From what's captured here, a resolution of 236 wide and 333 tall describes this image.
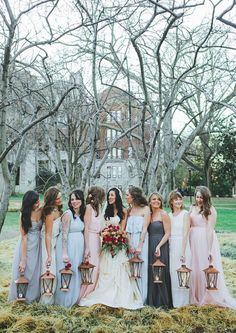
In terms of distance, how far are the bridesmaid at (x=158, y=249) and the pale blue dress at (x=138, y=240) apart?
59 millimetres

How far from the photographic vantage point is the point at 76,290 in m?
6.39

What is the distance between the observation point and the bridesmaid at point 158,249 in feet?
21.0

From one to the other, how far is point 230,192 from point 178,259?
1113 inches

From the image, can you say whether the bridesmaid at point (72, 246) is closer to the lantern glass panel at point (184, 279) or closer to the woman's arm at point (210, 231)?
the lantern glass panel at point (184, 279)

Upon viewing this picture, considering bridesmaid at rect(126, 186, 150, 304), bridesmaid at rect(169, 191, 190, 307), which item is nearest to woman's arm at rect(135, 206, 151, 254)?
bridesmaid at rect(126, 186, 150, 304)

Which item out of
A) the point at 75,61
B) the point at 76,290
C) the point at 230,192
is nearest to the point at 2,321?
the point at 76,290

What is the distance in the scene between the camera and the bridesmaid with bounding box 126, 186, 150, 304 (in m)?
6.49

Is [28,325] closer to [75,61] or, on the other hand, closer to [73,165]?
[75,61]

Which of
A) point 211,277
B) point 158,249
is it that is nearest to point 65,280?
point 158,249

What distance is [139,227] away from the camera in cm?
657

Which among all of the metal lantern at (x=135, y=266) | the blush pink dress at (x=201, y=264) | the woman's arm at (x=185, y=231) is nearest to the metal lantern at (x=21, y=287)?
the metal lantern at (x=135, y=266)

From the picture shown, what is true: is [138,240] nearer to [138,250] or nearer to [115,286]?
[138,250]

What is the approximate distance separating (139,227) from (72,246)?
3.31 ft

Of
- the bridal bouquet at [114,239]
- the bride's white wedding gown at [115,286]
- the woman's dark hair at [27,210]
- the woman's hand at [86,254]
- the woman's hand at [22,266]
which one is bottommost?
the bride's white wedding gown at [115,286]
